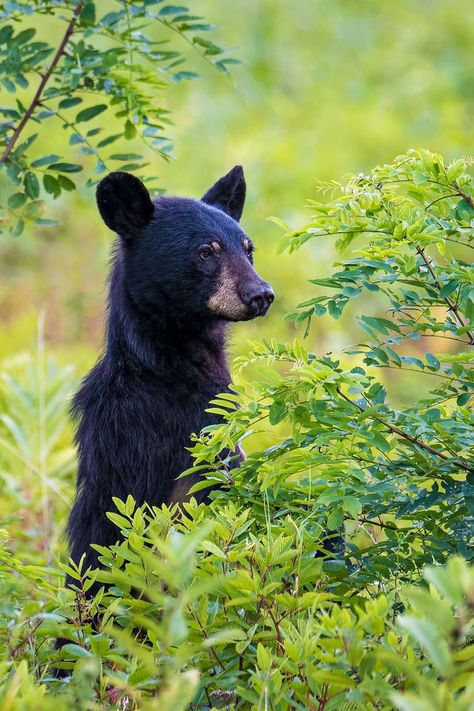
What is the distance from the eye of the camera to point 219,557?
226 centimetres

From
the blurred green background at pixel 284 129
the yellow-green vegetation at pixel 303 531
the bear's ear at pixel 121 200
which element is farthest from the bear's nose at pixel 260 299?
the blurred green background at pixel 284 129

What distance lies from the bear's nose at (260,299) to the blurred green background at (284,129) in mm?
4296

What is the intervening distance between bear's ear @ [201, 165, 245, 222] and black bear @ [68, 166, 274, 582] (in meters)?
0.28

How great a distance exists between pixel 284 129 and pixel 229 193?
918 centimetres

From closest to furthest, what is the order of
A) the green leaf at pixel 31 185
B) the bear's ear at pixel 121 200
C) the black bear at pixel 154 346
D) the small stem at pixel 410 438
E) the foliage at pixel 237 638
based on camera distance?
1. the foliage at pixel 237 638
2. the small stem at pixel 410 438
3. the black bear at pixel 154 346
4. the bear's ear at pixel 121 200
5. the green leaf at pixel 31 185

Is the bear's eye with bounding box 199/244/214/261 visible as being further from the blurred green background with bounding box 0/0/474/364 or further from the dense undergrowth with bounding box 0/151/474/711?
the blurred green background with bounding box 0/0/474/364

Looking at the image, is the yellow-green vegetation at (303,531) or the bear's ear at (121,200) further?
the bear's ear at (121,200)

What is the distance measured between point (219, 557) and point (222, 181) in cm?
225

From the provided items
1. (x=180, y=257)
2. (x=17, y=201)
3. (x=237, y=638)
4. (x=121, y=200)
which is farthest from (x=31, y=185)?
(x=237, y=638)

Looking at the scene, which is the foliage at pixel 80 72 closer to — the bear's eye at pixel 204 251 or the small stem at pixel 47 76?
the small stem at pixel 47 76

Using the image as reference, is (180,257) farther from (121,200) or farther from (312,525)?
(312,525)

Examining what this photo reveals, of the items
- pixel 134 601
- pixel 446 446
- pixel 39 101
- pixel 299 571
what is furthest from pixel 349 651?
pixel 39 101

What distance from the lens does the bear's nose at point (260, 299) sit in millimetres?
3611

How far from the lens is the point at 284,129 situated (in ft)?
43.2
